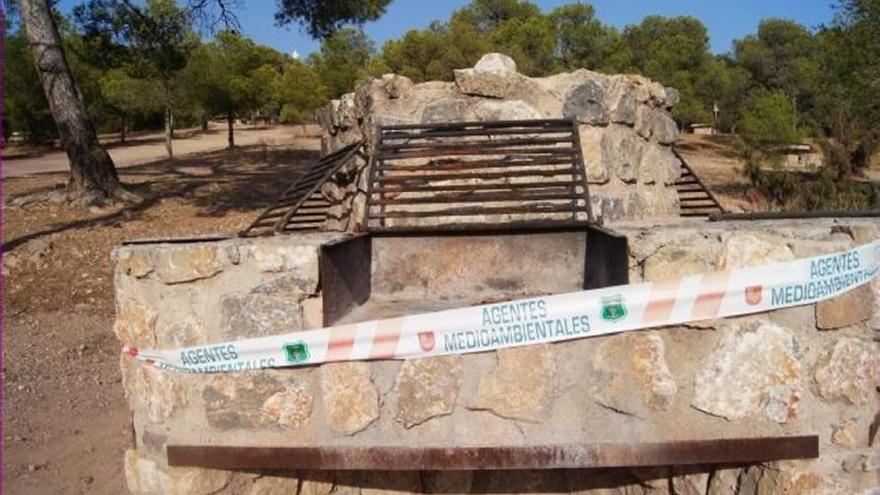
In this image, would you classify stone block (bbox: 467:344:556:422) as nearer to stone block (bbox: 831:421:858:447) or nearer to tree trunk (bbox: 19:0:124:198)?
stone block (bbox: 831:421:858:447)

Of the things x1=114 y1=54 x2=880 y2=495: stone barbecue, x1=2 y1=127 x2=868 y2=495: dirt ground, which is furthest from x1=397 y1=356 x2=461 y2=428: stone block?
x1=2 y1=127 x2=868 y2=495: dirt ground

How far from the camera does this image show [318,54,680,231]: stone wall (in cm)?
493

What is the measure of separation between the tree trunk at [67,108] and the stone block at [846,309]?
10166mm

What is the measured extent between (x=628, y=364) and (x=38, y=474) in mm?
3251

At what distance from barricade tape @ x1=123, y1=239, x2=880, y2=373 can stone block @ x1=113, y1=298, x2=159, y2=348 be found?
24.7 inches

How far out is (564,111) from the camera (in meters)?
4.97

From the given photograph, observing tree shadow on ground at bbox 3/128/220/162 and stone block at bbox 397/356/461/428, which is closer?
stone block at bbox 397/356/461/428

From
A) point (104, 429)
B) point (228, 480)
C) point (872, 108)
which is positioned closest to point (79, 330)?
point (104, 429)

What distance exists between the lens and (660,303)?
2414mm

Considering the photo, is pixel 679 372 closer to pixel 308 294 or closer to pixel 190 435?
pixel 308 294

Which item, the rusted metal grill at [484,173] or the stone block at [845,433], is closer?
the stone block at [845,433]

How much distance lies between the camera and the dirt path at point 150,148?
61.7 feet

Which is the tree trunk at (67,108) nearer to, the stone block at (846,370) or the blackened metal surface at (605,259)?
the blackened metal surface at (605,259)

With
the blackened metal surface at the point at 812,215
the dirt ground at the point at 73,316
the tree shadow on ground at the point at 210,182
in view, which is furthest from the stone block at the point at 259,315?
the tree shadow on ground at the point at 210,182
